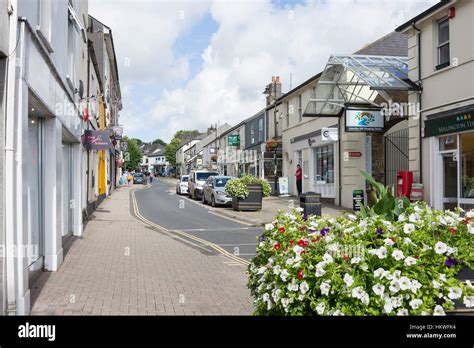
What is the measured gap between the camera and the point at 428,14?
13867 millimetres

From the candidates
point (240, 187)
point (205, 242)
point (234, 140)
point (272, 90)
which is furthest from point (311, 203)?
point (234, 140)

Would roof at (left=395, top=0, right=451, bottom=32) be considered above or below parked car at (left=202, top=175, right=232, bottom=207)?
above

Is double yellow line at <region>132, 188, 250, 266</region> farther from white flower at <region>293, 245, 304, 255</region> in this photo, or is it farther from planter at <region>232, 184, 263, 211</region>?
white flower at <region>293, 245, 304, 255</region>

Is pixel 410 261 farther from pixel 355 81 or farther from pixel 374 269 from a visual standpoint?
pixel 355 81

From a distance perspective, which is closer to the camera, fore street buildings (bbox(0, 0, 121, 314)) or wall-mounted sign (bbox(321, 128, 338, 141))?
fore street buildings (bbox(0, 0, 121, 314))

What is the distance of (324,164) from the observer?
23.4 metres

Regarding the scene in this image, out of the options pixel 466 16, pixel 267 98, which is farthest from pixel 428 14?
pixel 267 98

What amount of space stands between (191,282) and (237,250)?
346cm

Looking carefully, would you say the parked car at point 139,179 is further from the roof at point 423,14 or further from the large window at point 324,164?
the roof at point 423,14

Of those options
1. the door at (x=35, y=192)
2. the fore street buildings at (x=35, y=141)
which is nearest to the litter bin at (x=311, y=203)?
the fore street buildings at (x=35, y=141)

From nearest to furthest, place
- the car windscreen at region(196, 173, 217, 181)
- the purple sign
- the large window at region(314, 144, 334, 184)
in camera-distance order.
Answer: the purple sign, the large window at region(314, 144, 334, 184), the car windscreen at region(196, 173, 217, 181)

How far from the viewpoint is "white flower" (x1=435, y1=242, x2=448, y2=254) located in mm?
2977

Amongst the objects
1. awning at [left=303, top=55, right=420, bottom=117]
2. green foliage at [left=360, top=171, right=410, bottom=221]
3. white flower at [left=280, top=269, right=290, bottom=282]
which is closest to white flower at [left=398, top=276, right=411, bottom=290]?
white flower at [left=280, top=269, right=290, bottom=282]
